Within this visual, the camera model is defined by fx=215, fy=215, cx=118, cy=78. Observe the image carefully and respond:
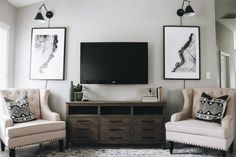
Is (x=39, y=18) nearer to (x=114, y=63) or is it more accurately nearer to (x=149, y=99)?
(x=114, y=63)

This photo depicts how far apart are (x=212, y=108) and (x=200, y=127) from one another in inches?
17.7

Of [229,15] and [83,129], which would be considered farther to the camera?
[229,15]

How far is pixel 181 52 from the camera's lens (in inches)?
152

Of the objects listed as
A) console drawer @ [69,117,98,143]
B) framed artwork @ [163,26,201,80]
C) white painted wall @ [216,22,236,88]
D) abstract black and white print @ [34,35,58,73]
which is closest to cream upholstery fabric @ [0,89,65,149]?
console drawer @ [69,117,98,143]

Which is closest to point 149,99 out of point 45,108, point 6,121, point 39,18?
point 45,108

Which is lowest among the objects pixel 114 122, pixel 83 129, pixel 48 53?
pixel 83 129

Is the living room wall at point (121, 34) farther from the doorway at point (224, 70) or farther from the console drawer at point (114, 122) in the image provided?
the doorway at point (224, 70)

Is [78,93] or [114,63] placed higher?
[114,63]

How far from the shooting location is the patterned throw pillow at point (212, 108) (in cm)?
310

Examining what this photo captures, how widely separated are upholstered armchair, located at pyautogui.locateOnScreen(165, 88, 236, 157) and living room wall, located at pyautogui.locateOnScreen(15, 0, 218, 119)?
0.33 m

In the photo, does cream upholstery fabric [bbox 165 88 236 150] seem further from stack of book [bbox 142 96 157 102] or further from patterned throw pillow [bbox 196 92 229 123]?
stack of book [bbox 142 96 157 102]

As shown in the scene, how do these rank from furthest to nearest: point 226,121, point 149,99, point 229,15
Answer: point 229,15, point 149,99, point 226,121

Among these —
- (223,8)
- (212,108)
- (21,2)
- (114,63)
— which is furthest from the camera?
(223,8)

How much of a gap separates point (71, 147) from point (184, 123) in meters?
1.82
